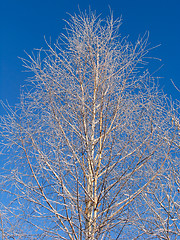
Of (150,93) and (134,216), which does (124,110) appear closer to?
(150,93)

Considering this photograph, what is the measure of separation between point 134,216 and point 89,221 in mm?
494

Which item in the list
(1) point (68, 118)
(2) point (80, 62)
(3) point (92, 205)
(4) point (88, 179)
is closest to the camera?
(3) point (92, 205)

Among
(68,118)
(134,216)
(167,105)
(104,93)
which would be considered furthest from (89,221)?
(167,105)

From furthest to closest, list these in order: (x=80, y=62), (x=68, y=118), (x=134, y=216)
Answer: (x=80, y=62) < (x=68, y=118) < (x=134, y=216)

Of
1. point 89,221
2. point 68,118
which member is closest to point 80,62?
point 68,118

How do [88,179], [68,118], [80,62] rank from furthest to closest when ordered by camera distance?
[80,62] < [68,118] < [88,179]

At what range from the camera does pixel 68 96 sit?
13.4 ft

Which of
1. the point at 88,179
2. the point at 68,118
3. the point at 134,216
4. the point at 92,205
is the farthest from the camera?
the point at 68,118

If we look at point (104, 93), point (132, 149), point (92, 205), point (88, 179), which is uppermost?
point (104, 93)

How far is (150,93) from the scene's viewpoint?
401cm

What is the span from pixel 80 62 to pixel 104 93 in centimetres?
65

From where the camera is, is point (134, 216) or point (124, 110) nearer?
point (134, 216)

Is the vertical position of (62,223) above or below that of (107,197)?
below

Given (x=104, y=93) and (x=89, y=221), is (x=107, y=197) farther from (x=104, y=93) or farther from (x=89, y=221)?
(x=104, y=93)
